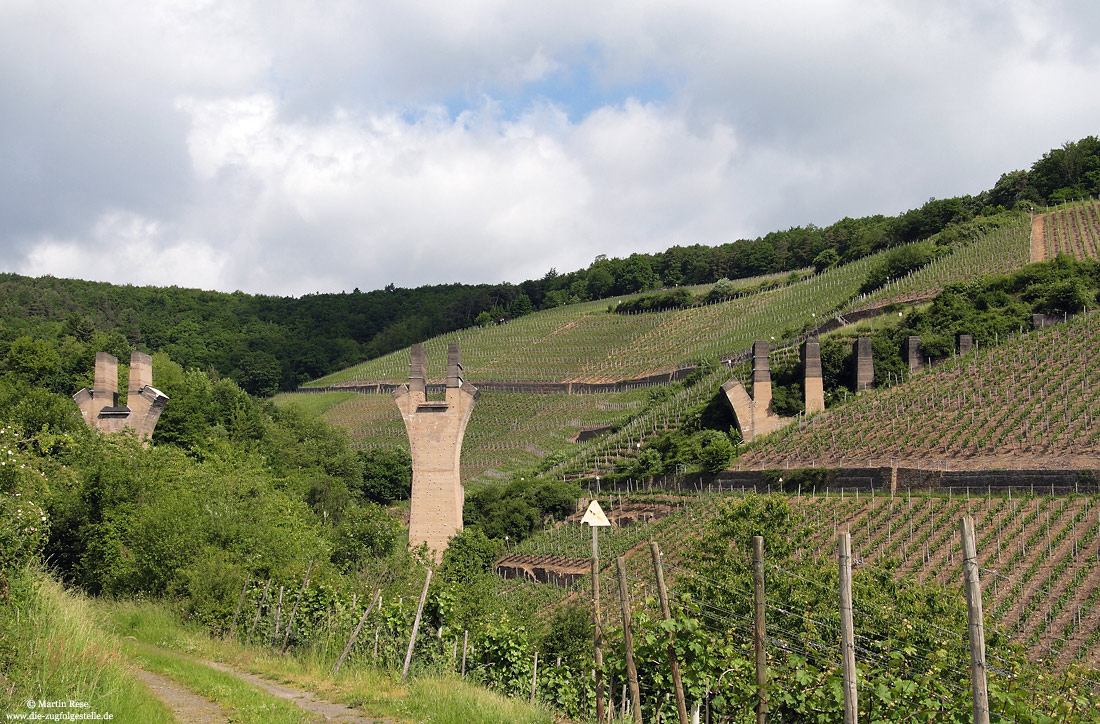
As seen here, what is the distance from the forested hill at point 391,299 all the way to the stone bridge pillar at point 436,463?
60.8m

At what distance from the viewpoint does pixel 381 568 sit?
1075 inches

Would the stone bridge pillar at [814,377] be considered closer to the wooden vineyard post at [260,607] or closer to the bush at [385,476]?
the bush at [385,476]

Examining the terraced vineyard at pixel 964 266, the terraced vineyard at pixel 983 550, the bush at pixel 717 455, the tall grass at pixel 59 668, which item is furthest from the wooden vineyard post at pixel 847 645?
the terraced vineyard at pixel 964 266

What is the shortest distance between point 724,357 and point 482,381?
24086 millimetres

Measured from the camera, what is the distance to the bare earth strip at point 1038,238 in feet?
216

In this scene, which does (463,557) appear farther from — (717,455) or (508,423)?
(508,423)

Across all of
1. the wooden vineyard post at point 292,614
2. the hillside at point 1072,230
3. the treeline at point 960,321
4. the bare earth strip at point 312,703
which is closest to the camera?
the bare earth strip at point 312,703

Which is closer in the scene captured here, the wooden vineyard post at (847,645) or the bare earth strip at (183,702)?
the wooden vineyard post at (847,645)

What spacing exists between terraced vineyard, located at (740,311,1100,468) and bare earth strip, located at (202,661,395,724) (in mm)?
26350

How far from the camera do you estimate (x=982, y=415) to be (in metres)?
37.5

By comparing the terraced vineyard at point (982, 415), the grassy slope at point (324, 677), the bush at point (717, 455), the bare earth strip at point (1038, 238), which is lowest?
the grassy slope at point (324, 677)

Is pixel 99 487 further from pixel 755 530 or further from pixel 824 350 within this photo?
pixel 824 350

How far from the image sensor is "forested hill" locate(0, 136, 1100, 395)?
97938 millimetres

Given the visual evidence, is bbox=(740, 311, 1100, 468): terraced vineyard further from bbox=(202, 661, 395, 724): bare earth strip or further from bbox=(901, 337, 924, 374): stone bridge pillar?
bbox=(202, 661, 395, 724): bare earth strip
